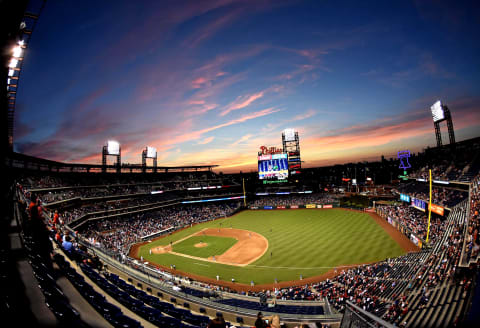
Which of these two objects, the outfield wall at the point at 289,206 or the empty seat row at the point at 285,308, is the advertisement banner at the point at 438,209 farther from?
the outfield wall at the point at 289,206

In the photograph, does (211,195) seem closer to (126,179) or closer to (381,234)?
(126,179)

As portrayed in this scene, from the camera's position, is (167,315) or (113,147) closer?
(167,315)

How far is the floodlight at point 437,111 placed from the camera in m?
40.5

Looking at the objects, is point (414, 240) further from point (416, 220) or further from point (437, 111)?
point (437, 111)

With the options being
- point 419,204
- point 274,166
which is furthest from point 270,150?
point 419,204

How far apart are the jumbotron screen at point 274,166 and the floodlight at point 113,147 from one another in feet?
116

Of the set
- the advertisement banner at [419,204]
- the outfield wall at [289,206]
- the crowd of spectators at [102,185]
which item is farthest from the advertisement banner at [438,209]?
the crowd of spectators at [102,185]

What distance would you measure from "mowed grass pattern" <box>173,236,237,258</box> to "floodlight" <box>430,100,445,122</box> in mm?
43021

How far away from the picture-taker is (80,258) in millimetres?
10859

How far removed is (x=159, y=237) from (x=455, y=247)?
39.2m

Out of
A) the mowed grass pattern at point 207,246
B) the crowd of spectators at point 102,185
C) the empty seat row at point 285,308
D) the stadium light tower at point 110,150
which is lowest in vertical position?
the mowed grass pattern at point 207,246

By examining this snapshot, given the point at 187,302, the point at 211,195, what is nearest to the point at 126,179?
the point at 211,195

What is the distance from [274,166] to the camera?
2343 inches

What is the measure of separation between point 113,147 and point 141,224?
2188 centimetres
